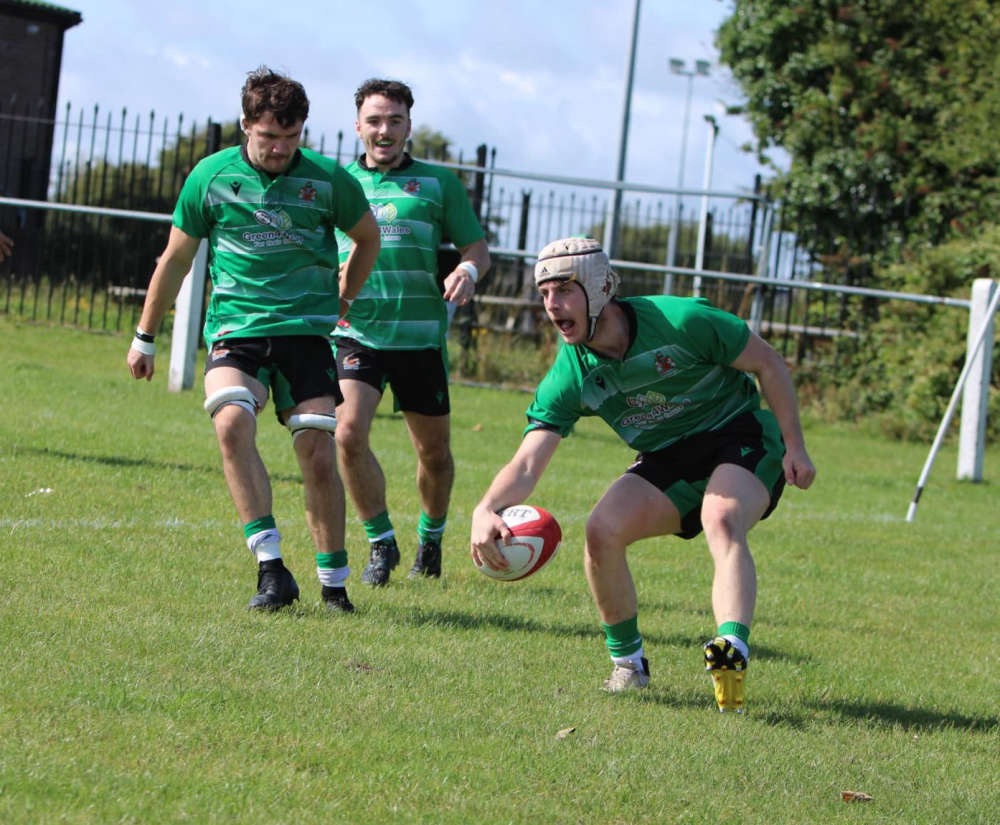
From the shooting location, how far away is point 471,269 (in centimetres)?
698

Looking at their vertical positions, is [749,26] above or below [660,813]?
above

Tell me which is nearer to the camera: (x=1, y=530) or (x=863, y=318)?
(x=1, y=530)

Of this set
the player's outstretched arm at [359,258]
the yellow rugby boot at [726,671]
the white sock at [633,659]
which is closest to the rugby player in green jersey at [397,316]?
the player's outstretched arm at [359,258]

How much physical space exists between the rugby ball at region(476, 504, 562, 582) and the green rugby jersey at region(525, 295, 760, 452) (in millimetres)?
356

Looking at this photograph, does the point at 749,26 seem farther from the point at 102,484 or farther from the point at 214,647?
the point at 214,647

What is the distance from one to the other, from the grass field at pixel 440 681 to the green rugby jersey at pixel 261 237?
1168mm

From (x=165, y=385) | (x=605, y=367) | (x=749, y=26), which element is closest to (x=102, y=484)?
(x=605, y=367)

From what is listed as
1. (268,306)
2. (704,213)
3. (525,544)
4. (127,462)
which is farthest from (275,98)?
(704,213)

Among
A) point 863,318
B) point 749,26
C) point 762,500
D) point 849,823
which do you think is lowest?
point 849,823

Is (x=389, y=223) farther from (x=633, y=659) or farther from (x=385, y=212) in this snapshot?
(x=633, y=659)

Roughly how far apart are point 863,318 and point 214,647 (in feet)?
55.8

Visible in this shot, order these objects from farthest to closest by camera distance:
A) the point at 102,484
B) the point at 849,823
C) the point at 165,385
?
the point at 165,385, the point at 102,484, the point at 849,823

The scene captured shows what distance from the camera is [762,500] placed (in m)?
5.37

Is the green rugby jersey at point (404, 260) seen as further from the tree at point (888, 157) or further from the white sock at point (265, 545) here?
the tree at point (888, 157)
